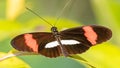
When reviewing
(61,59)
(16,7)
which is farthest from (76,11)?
(16,7)

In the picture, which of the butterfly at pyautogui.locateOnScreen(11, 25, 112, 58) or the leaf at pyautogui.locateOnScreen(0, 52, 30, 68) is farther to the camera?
the butterfly at pyautogui.locateOnScreen(11, 25, 112, 58)

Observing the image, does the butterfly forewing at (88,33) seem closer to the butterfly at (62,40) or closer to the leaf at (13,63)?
the butterfly at (62,40)

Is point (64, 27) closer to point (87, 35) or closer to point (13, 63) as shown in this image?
point (87, 35)

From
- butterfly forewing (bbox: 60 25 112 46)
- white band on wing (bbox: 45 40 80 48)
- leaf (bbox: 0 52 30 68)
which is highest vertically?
butterfly forewing (bbox: 60 25 112 46)

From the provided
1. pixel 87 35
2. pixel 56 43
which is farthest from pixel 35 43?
pixel 87 35

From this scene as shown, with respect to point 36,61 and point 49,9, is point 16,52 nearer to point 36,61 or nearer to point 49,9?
point 36,61

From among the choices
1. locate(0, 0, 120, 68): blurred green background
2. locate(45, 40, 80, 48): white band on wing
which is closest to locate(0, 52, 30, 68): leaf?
locate(0, 0, 120, 68): blurred green background

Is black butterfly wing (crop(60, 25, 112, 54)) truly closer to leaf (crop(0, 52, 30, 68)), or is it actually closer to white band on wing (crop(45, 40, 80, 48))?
white band on wing (crop(45, 40, 80, 48))
